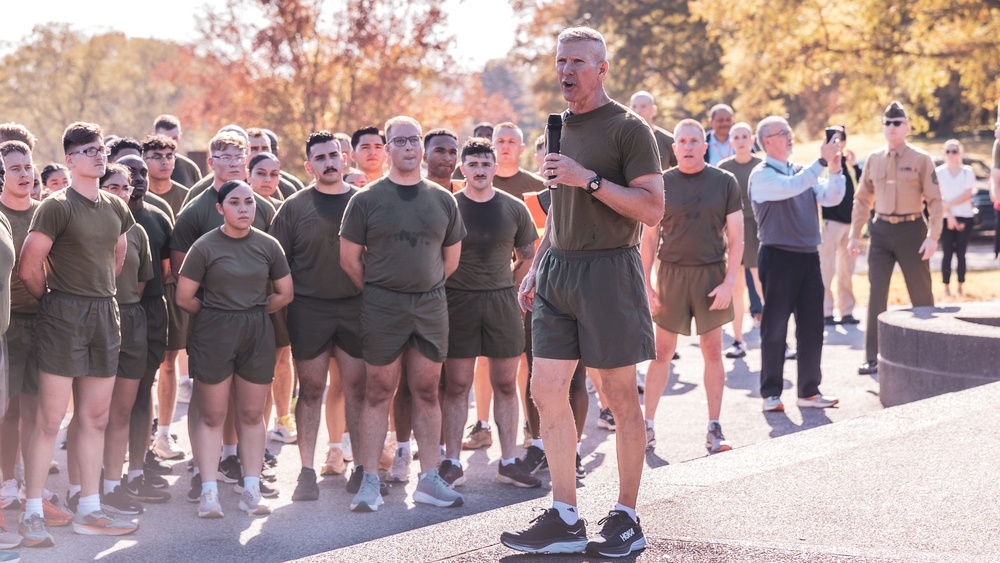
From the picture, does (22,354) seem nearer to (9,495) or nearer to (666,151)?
(9,495)

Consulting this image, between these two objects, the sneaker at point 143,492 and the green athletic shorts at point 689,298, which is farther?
the green athletic shorts at point 689,298

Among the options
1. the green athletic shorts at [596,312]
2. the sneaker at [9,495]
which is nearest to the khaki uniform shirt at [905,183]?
the green athletic shorts at [596,312]

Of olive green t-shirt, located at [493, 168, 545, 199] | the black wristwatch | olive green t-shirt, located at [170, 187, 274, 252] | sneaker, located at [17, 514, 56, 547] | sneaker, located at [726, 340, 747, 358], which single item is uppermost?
the black wristwatch

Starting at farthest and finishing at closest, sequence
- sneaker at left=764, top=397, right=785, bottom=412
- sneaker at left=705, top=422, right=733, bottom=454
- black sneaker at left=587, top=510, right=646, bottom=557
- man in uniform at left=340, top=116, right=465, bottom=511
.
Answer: sneaker at left=764, top=397, right=785, bottom=412
sneaker at left=705, top=422, right=733, bottom=454
man in uniform at left=340, top=116, right=465, bottom=511
black sneaker at left=587, top=510, right=646, bottom=557

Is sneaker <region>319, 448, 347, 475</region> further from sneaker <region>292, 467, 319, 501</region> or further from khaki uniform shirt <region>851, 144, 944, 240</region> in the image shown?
khaki uniform shirt <region>851, 144, 944, 240</region>

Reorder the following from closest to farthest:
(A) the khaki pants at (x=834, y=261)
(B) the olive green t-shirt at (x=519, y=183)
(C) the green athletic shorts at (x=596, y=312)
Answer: (C) the green athletic shorts at (x=596, y=312) < (B) the olive green t-shirt at (x=519, y=183) < (A) the khaki pants at (x=834, y=261)

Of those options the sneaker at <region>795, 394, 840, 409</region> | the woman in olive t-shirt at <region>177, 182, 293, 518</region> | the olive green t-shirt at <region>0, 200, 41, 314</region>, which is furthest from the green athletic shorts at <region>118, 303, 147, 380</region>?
the sneaker at <region>795, 394, 840, 409</region>

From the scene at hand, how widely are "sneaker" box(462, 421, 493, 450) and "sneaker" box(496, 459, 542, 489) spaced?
1.12 meters

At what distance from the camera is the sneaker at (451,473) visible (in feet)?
24.7

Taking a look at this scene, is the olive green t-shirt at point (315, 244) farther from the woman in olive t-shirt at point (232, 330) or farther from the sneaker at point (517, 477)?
the sneaker at point (517, 477)

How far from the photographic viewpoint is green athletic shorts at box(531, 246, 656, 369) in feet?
16.9

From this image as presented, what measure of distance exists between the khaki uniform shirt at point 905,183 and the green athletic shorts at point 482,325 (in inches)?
179

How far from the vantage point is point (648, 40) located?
42.6 meters

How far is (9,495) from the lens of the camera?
7027mm
